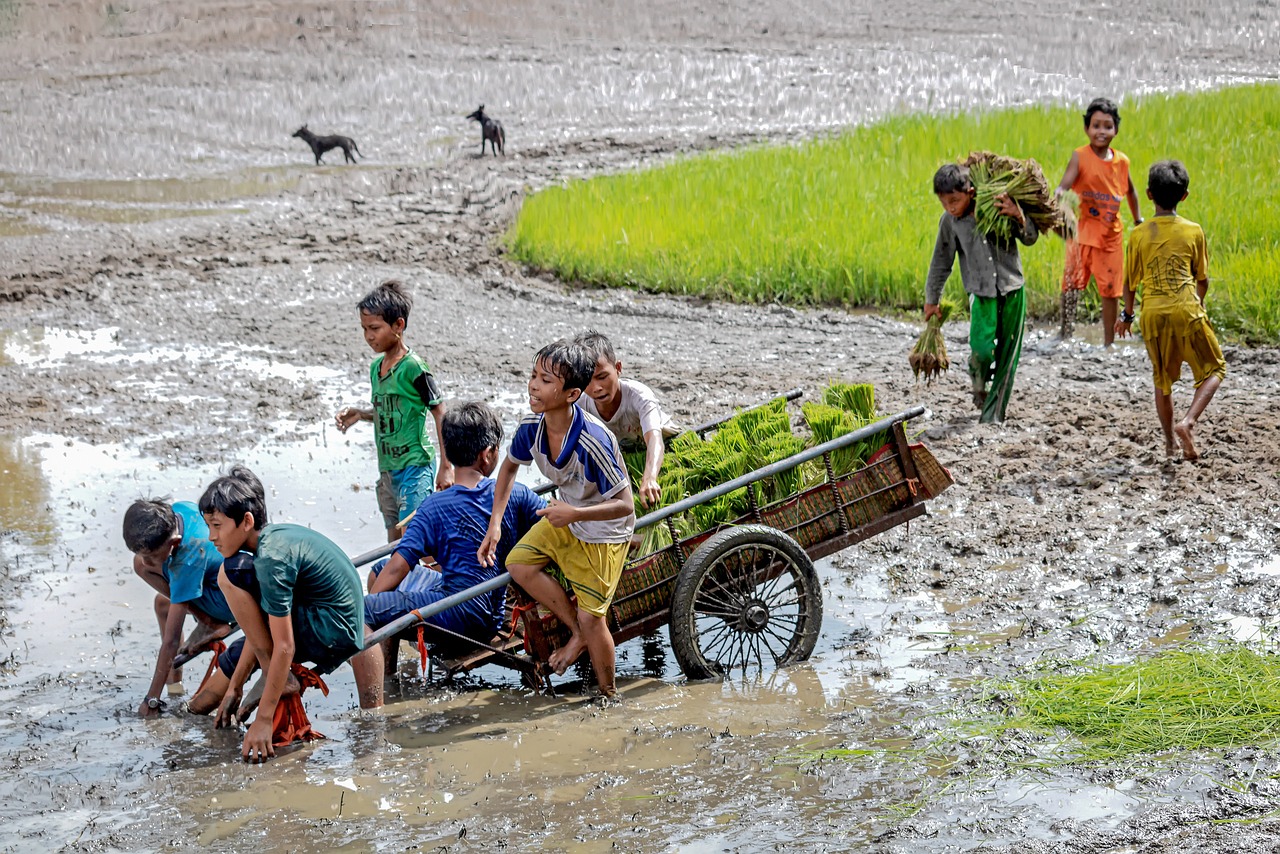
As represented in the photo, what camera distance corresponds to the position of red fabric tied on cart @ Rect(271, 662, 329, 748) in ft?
14.7

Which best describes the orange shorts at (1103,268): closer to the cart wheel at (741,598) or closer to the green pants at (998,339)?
the green pants at (998,339)

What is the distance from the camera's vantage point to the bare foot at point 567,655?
4676mm

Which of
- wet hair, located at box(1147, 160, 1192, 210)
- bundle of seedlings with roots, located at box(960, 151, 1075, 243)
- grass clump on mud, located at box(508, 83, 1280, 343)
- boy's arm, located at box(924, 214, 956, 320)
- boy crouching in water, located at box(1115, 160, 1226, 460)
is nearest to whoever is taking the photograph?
wet hair, located at box(1147, 160, 1192, 210)

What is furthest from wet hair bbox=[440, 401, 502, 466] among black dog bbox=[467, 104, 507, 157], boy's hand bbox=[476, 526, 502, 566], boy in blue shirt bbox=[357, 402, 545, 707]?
black dog bbox=[467, 104, 507, 157]

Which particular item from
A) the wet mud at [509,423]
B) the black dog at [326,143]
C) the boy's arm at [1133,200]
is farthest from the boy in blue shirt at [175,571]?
the black dog at [326,143]

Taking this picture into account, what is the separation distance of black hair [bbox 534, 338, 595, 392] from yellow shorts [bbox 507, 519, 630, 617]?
51cm

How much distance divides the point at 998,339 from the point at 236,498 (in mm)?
4857

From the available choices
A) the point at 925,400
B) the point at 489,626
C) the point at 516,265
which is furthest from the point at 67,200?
the point at 489,626

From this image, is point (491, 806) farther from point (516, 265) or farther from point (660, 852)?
point (516, 265)

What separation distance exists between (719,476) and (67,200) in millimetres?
12559

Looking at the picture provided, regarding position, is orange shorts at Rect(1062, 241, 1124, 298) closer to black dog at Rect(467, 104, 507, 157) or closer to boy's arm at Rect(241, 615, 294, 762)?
boy's arm at Rect(241, 615, 294, 762)

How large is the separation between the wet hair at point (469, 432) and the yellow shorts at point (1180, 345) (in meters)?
3.72

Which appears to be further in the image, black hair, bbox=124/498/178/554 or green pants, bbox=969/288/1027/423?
green pants, bbox=969/288/1027/423

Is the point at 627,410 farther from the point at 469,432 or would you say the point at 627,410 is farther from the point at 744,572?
the point at 744,572
